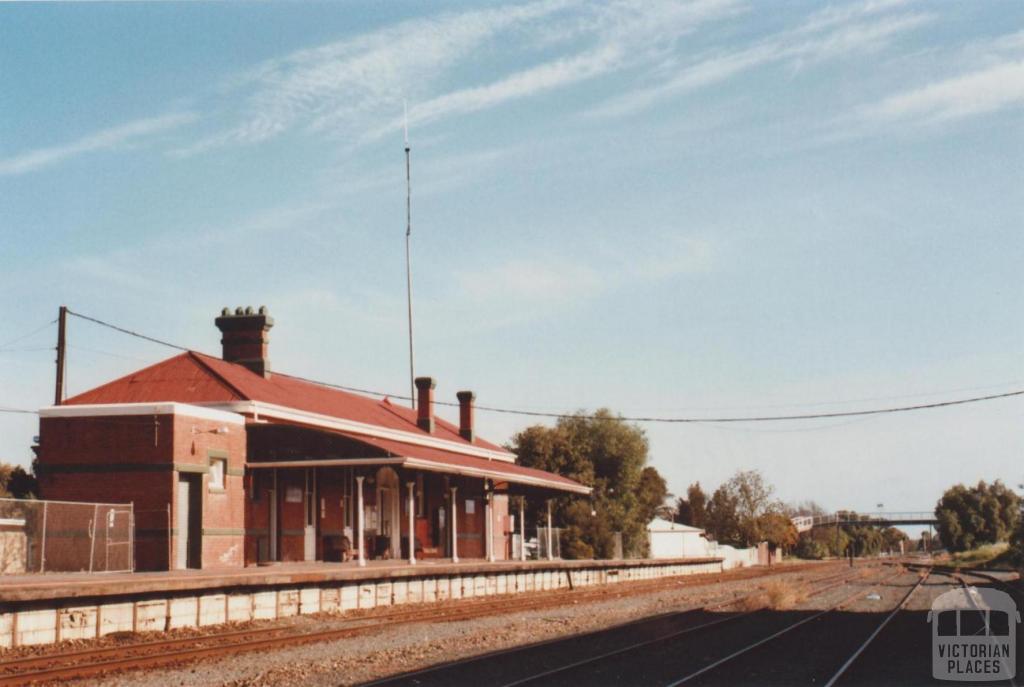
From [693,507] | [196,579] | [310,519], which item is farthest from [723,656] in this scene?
[693,507]

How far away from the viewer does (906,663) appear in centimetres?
1481

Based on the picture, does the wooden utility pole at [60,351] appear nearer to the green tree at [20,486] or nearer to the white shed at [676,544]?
the green tree at [20,486]

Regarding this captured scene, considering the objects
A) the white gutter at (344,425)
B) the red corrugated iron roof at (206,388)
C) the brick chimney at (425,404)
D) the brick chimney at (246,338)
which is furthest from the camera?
the brick chimney at (425,404)

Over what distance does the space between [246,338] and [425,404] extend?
345 inches

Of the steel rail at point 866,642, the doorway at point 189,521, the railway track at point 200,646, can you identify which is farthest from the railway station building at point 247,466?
the steel rail at point 866,642

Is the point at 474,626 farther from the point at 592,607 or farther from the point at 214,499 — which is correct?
the point at 214,499

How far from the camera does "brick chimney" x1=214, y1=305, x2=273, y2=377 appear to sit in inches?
1309

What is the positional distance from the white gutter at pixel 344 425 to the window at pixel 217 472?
160cm

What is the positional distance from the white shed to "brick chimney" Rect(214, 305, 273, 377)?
3754 cm

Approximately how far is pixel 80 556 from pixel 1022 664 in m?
17.1

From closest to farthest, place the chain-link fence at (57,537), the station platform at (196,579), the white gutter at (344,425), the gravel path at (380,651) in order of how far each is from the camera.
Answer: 1. the gravel path at (380,651)
2. the station platform at (196,579)
3. the chain-link fence at (57,537)
4. the white gutter at (344,425)

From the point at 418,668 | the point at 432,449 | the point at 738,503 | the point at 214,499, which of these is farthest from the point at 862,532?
the point at 418,668

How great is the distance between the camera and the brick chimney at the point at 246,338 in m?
33.2

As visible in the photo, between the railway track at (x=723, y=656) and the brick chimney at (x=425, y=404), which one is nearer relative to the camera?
the railway track at (x=723, y=656)
